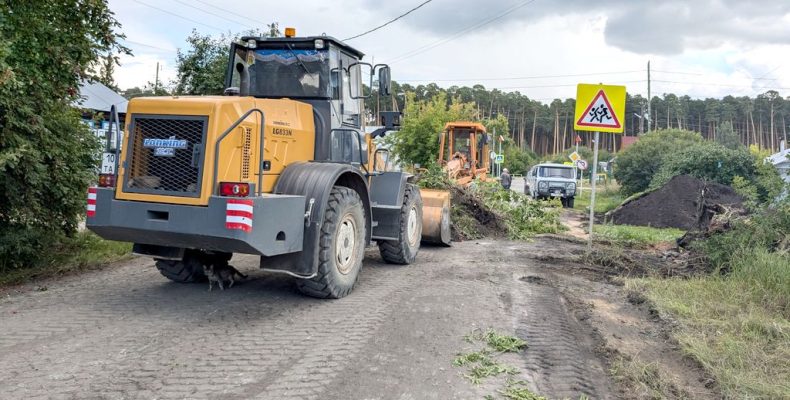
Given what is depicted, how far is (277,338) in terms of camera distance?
555cm

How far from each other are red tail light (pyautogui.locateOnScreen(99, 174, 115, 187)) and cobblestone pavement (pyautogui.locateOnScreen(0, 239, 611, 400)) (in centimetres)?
125

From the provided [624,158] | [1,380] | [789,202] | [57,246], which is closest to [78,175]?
[57,246]

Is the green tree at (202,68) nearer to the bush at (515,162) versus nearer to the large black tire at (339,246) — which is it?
the large black tire at (339,246)

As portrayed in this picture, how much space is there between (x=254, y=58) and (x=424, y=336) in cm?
449

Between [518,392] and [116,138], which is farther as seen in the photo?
[116,138]

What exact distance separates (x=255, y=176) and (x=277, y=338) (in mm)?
1714

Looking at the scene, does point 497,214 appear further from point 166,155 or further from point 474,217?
point 166,155

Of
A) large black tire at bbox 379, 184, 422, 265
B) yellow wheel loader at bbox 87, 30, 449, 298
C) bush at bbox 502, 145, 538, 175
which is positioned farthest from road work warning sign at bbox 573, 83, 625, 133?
bush at bbox 502, 145, 538, 175

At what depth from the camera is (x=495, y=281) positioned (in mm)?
8500

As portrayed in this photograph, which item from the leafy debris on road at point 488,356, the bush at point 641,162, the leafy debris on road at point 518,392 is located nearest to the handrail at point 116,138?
the leafy debris on road at point 488,356

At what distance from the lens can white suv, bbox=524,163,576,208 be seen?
2864cm

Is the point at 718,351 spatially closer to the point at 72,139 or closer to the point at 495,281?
the point at 495,281

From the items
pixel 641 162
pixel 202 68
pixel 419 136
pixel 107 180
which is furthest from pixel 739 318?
pixel 641 162

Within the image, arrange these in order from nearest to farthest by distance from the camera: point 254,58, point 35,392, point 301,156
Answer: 1. point 35,392
2. point 301,156
3. point 254,58
